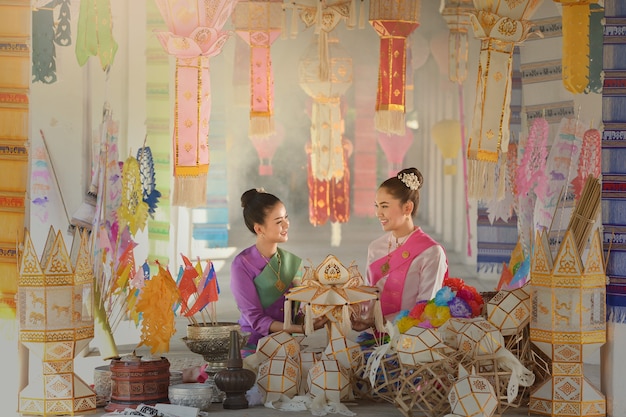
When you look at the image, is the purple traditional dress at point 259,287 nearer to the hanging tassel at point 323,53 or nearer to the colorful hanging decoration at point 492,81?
the colorful hanging decoration at point 492,81

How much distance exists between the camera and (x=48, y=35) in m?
5.70

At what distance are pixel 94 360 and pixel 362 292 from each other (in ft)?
6.42

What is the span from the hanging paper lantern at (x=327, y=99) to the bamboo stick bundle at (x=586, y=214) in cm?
400

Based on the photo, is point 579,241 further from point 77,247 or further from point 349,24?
Answer: point 349,24

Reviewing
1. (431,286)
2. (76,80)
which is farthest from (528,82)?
(76,80)

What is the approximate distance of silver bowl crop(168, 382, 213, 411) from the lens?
14.0 ft

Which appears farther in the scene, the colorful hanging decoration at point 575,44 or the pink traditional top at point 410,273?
the colorful hanging decoration at point 575,44

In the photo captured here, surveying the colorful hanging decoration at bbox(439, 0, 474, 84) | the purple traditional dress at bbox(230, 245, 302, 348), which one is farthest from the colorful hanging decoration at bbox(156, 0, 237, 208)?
the colorful hanging decoration at bbox(439, 0, 474, 84)

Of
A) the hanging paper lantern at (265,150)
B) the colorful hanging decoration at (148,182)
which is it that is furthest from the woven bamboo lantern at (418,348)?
the hanging paper lantern at (265,150)

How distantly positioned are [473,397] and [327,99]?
5.01m

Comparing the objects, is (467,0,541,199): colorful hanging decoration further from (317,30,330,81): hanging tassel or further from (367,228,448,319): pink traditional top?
(317,30,330,81): hanging tassel

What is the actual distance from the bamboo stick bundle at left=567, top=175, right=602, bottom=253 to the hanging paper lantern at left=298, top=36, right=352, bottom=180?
400cm

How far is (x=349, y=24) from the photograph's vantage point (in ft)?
22.9

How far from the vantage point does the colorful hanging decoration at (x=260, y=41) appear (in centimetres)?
688
